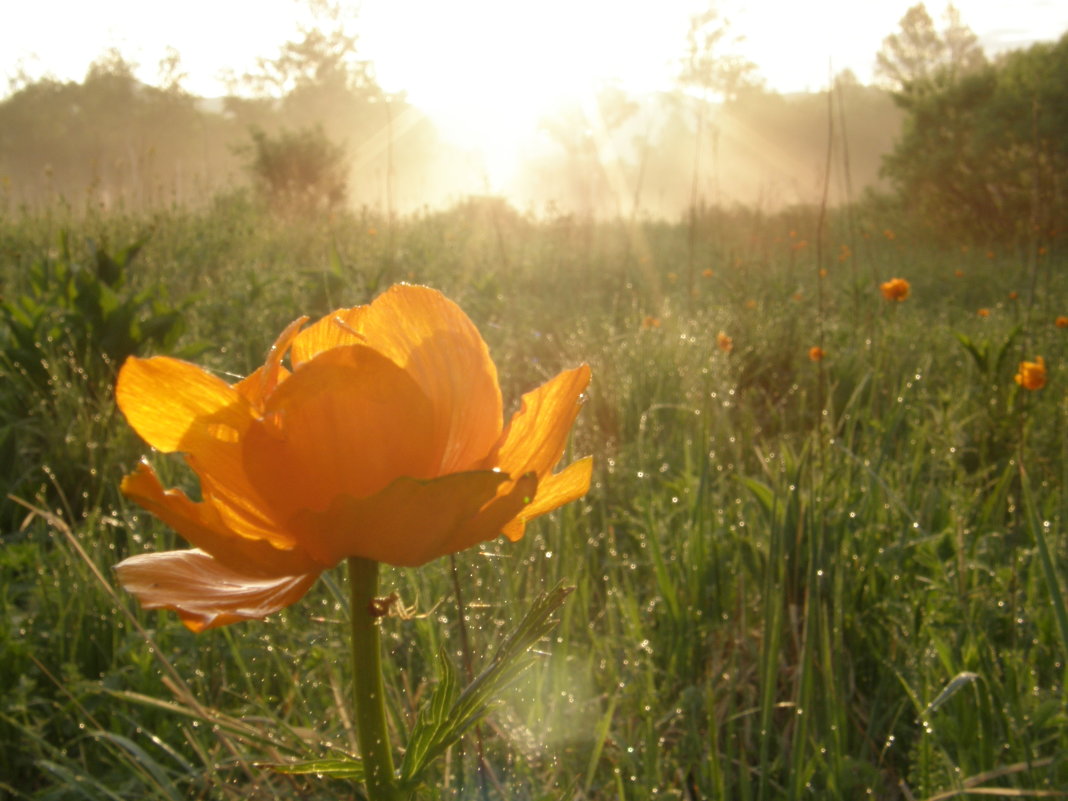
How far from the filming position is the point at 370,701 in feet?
1.38

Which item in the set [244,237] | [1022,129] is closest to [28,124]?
[244,237]

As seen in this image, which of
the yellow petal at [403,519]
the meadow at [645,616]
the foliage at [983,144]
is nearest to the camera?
the yellow petal at [403,519]

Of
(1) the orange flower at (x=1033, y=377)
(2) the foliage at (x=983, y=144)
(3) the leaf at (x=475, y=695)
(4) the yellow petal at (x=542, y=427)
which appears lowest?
(1) the orange flower at (x=1033, y=377)

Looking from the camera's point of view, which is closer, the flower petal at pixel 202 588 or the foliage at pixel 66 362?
the flower petal at pixel 202 588

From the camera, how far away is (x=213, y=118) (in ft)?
119

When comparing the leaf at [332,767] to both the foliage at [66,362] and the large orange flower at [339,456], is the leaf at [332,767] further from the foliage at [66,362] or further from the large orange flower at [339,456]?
the foliage at [66,362]

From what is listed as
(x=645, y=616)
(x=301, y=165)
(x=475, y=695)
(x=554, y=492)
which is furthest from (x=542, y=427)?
(x=301, y=165)

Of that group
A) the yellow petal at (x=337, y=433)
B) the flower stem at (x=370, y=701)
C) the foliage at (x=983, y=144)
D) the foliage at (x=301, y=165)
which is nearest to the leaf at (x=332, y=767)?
the flower stem at (x=370, y=701)

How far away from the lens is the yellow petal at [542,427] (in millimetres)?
470

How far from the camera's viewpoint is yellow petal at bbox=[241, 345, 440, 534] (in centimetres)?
42

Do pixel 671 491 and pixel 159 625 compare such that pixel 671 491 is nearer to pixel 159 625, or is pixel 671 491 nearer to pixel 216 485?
pixel 159 625

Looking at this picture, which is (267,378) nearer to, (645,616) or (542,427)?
(542,427)

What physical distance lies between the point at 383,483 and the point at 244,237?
612 cm

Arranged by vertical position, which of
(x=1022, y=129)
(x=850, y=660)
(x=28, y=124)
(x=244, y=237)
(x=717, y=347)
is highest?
(x=28, y=124)
